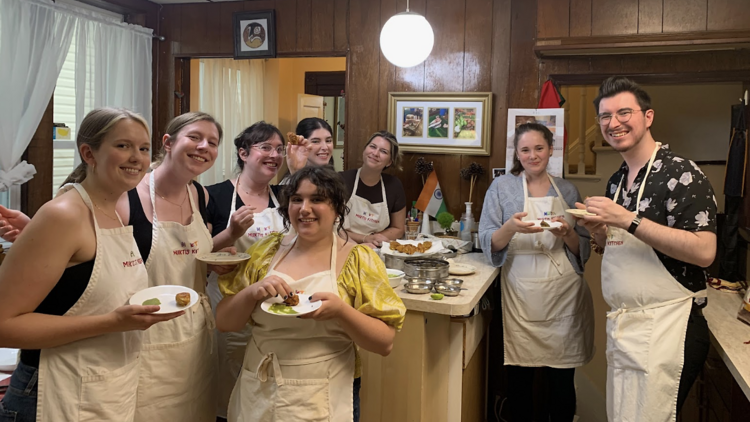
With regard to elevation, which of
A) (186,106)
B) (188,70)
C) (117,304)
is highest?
(188,70)

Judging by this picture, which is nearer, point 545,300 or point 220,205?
point 220,205

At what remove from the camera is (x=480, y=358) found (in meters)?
2.74

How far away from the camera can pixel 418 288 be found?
215 cm

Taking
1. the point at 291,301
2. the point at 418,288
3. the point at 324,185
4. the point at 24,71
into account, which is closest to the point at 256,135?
the point at 324,185

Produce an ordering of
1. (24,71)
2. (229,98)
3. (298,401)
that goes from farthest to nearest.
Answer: (229,98) < (24,71) < (298,401)

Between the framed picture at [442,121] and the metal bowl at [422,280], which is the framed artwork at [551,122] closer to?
the framed picture at [442,121]

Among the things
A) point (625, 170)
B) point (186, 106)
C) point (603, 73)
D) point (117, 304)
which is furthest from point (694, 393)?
point (186, 106)

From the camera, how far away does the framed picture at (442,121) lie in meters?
3.45

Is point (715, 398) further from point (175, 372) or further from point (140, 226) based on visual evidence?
point (140, 226)

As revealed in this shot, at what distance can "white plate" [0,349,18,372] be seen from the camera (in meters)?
1.82

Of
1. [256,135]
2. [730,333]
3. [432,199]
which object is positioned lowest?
[730,333]

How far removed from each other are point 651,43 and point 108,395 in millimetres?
2624

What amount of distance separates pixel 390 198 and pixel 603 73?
54.0 inches

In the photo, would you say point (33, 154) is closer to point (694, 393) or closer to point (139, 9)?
point (139, 9)
